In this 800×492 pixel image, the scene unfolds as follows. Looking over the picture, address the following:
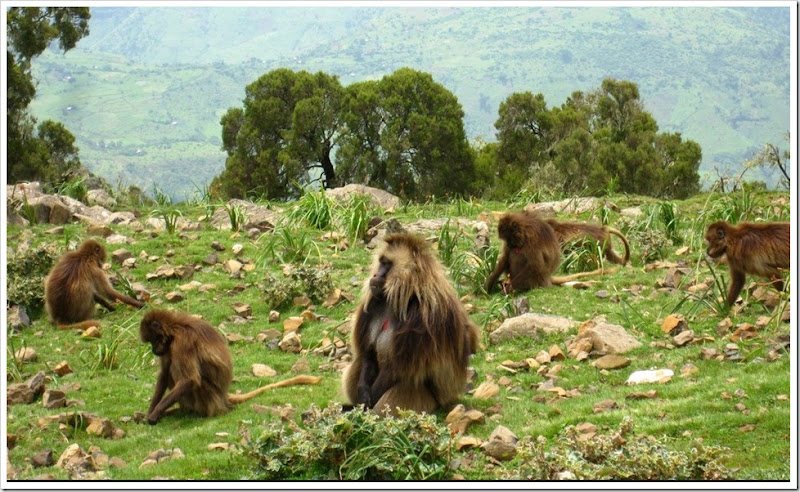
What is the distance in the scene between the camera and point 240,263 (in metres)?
15.8

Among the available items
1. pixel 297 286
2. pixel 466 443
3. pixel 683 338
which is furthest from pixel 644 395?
pixel 297 286

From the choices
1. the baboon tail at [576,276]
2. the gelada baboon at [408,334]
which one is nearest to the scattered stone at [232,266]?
the baboon tail at [576,276]

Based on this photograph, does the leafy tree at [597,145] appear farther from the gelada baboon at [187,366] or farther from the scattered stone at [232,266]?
the gelada baboon at [187,366]

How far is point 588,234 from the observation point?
15.1m

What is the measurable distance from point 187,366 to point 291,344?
2805mm

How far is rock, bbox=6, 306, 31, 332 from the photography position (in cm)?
1339

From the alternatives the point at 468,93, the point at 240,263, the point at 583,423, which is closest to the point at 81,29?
the point at 240,263

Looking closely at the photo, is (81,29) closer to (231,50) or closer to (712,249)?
(712,249)

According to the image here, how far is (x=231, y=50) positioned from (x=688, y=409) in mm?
156231

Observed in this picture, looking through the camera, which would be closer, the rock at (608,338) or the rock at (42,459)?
→ the rock at (42,459)

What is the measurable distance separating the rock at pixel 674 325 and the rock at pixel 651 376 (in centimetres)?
154

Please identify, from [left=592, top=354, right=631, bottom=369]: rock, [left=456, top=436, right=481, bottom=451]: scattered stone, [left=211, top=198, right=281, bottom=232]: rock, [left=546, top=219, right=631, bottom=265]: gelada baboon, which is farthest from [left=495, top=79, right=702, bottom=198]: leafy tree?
[left=456, top=436, right=481, bottom=451]: scattered stone

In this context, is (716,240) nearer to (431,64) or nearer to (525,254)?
(525,254)

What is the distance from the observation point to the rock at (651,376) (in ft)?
30.6
